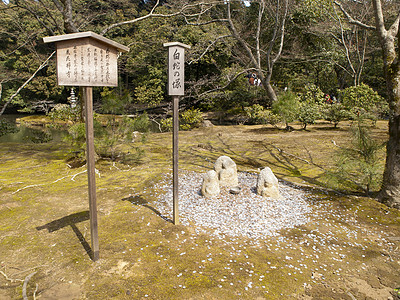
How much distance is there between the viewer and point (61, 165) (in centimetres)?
638

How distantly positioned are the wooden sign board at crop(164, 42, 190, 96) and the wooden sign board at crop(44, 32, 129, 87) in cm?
73

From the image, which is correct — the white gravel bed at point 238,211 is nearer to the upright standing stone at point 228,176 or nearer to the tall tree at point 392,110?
the upright standing stone at point 228,176

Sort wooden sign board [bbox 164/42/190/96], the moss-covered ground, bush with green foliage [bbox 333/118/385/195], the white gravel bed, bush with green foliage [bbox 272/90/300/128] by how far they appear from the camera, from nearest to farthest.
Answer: the moss-covered ground
wooden sign board [bbox 164/42/190/96]
the white gravel bed
bush with green foliage [bbox 333/118/385/195]
bush with green foliage [bbox 272/90/300/128]

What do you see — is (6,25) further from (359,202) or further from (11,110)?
(359,202)

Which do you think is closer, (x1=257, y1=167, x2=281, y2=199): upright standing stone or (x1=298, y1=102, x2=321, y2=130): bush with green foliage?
(x1=257, y1=167, x2=281, y2=199): upright standing stone

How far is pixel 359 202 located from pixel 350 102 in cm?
803

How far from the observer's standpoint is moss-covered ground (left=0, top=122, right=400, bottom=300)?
8.36 feet

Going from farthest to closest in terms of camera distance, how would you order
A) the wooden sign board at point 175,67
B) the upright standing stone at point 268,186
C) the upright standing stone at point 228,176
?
the upright standing stone at point 228,176, the upright standing stone at point 268,186, the wooden sign board at point 175,67

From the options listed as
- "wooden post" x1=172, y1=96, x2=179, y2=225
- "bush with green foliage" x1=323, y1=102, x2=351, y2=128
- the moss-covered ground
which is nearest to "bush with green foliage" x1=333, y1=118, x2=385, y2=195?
the moss-covered ground

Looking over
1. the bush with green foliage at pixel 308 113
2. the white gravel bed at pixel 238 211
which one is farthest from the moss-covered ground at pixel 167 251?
the bush with green foliage at pixel 308 113

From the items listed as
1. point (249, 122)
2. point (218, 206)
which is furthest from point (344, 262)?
point (249, 122)

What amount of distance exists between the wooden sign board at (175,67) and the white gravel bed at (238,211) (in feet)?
5.84

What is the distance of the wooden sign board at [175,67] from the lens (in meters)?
3.52

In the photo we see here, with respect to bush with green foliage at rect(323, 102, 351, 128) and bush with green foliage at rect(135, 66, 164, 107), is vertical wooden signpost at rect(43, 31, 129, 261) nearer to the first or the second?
bush with green foliage at rect(323, 102, 351, 128)
